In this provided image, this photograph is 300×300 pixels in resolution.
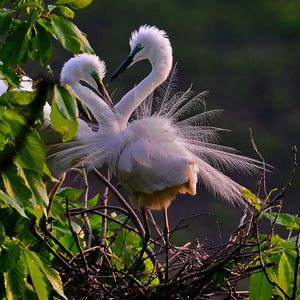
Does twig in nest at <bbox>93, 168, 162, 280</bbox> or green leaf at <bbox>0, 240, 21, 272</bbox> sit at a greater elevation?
green leaf at <bbox>0, 240, 21, 272</bbox>

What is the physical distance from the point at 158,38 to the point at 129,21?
26.6 feet

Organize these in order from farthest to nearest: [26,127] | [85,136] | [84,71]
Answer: [84,71] → [85,136] → [26,127]

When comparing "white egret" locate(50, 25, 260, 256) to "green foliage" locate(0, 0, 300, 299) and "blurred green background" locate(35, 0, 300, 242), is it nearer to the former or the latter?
"green foliage" locate(0, 0, 300, 299)

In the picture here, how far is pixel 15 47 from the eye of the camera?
1679 millimetres

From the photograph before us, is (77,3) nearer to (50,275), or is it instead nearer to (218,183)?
(50,275)

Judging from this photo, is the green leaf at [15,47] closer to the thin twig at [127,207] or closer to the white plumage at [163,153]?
the thin twig at [127,207]

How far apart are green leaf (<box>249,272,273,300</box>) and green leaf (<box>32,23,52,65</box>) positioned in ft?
1.58

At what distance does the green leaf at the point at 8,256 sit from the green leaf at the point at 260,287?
15.8 inches

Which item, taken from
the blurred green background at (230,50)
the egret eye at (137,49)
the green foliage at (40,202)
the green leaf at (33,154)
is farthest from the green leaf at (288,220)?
the blurred green background at (230,50)

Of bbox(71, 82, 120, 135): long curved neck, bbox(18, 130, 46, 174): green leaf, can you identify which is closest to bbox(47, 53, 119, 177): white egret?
bbox(71, 82, 120, 135): long curved neck

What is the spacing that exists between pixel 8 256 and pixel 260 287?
1.42 feet

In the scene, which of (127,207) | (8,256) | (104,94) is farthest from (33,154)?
(104,94)

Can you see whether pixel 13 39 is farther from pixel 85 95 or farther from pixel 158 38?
pixel 158 38

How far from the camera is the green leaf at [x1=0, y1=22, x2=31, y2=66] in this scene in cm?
167
